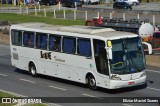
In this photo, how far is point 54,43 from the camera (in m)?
24.4

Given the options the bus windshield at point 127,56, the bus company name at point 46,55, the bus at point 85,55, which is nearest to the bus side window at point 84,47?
the bus at point 85,55

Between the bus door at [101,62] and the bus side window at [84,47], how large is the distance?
1.45 feet

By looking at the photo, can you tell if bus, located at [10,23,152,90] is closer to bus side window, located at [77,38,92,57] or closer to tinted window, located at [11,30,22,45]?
bus side window, located at [77,38,92,57]

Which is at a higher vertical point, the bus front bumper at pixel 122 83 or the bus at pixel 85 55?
the bus at pixel 85 55

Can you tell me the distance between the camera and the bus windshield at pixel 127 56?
21.1 meters

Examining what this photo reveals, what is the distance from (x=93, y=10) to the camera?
62.8 meters

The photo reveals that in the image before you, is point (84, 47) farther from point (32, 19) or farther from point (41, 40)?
point (32, 19)

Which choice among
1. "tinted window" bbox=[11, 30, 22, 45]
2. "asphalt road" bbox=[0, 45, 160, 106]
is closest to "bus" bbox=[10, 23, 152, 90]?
"tinted window" bbox=[11, 30, 22, 45]

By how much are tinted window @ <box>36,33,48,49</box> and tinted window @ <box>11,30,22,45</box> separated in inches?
64.1

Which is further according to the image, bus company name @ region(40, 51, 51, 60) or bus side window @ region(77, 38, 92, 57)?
bus company name @ region(40, 51, 51, 60)

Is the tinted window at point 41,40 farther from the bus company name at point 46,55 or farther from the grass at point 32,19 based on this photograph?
the grass at point 32,19

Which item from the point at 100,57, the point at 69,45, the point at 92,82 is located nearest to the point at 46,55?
the point at 69,45

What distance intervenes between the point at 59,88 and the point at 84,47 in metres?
2.07

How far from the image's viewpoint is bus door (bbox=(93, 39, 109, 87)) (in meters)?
21.2
